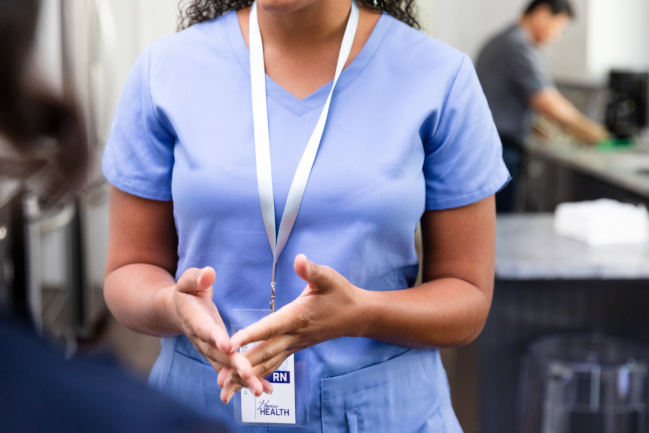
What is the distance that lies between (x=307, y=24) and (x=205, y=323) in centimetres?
43

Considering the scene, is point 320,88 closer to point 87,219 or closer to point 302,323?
point 302,323

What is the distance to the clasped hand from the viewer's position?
709mm

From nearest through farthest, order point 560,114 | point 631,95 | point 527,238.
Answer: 1. point 527,238
2. point 560,114
3. point 631,95

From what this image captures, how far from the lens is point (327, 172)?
0.86m

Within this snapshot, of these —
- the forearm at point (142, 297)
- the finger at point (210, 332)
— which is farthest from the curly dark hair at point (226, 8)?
the finger at point (210, 332)

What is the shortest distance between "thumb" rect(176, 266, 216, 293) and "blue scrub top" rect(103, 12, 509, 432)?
0.13 m

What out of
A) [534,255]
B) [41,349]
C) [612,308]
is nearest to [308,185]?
[41,349]

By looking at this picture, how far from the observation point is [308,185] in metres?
0.85

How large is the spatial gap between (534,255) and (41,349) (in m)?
1.81

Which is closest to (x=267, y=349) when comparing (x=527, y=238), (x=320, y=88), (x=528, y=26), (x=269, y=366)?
(x=269, y=366)

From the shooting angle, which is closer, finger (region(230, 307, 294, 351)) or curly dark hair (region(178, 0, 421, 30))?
finger (region(230, 307, 294, 351))

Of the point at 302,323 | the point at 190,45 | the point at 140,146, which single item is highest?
the point at 190,45

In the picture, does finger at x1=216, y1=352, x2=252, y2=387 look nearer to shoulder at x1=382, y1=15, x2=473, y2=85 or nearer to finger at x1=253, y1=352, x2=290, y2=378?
finger at x1=253, y1=352, x2=290, y2=378

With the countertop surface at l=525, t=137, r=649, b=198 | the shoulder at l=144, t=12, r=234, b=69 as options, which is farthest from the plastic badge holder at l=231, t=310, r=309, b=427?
the countertop surface at l=525, t=137, r=649, b=198
